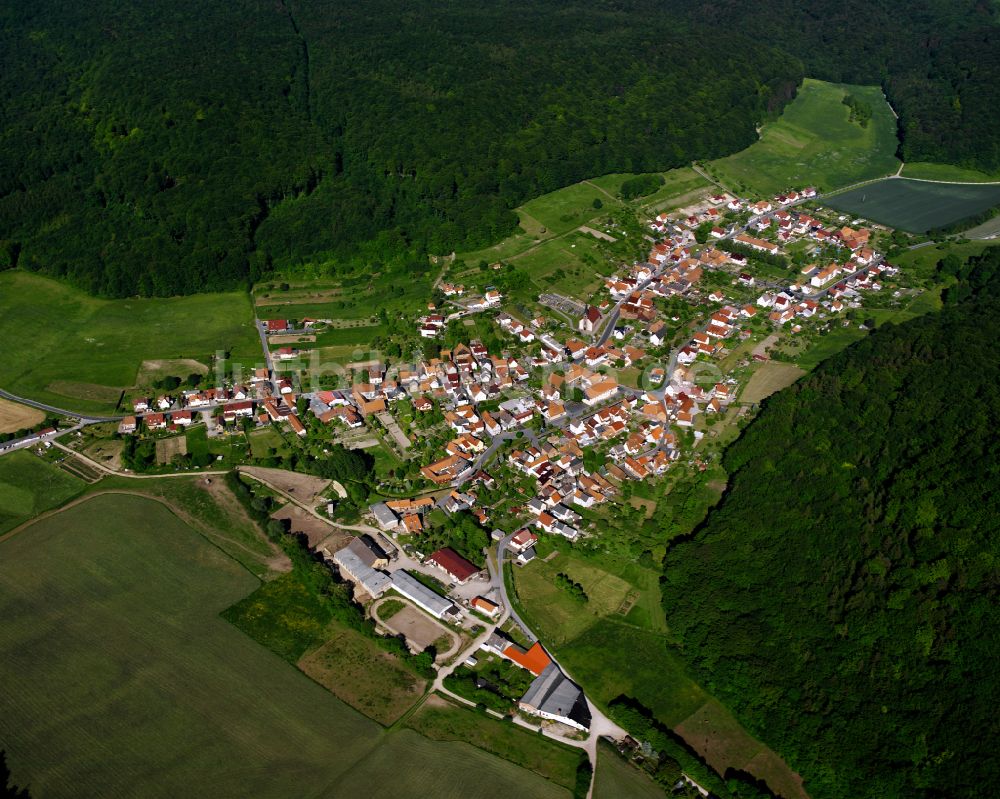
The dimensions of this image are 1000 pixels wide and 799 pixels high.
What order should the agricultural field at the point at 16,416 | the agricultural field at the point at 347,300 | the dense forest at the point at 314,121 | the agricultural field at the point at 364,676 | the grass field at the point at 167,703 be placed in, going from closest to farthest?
the grass field at the point at 167,703
the agricultural field at the point at 364,676
the agricultural field at the point at 16,416
the agricultural field at the point at 347,300
the dense forest at the point at 314,121

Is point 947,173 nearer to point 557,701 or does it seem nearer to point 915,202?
point 915,202

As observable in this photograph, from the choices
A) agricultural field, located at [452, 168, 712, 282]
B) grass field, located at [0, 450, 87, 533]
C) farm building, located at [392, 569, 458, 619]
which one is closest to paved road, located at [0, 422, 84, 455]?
grass field, located at [0, 450, 87, 533]

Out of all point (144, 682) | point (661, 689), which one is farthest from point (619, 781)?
point (144, 682)

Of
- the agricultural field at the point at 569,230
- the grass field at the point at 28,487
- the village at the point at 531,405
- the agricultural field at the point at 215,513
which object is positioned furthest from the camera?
the agricultural field at the point at 569,230

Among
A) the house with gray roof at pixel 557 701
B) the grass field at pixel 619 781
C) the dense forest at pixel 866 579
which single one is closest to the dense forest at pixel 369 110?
the dense forest at pixel 866 579

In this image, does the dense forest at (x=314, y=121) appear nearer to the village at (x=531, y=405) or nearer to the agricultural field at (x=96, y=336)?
the agricultural field at (x=96, y=336)

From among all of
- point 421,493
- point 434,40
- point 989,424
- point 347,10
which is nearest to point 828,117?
point 434,40

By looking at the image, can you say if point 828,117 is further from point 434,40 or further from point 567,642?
point 567,642
